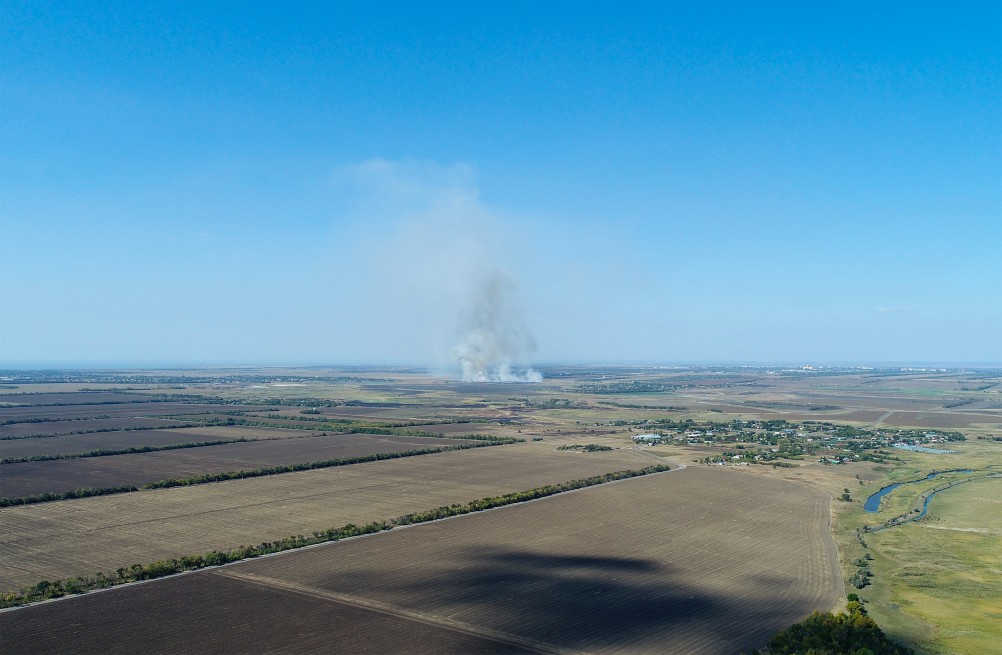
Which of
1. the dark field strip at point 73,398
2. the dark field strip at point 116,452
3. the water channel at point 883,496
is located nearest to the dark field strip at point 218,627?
the water channel at point 883,496

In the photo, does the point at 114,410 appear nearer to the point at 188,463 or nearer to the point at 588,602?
the point at 188,463

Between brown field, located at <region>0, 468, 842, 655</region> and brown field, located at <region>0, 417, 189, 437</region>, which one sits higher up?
brown field, located at <region>0, 417, 189, 437</region>

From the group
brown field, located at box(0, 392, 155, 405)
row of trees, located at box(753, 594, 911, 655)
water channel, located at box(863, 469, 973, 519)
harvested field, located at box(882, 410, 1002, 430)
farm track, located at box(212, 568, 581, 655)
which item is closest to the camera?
row of trees, located at box(753, 594, 911, 655)

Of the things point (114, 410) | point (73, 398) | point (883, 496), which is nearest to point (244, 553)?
point (883, 496)

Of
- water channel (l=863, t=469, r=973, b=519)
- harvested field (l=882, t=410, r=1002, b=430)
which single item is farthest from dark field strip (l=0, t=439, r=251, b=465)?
harvested field (l=882, t=410, r=1002, b=430)

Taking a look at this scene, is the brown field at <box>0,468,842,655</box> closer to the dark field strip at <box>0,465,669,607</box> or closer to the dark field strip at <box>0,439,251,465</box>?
the dark field strip at <box>0,465,669,607</box>

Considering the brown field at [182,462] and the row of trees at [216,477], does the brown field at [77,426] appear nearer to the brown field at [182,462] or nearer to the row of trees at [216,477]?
the brown field at [182,462]
